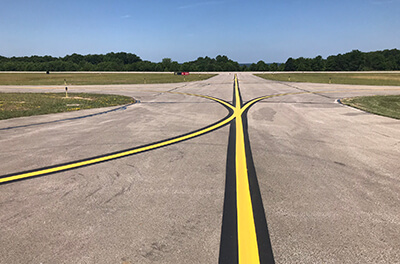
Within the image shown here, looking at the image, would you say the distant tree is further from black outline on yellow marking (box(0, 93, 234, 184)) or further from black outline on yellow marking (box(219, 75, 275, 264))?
black outline on yellow marking (box(219, 75, 275, 264))

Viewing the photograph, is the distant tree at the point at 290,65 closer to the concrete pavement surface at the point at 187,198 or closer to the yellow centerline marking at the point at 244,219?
the concrete pavement surface at the point at 187,198

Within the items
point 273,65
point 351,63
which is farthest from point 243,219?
point 273,65

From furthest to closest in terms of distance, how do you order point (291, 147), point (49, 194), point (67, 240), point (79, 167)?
1. point (291, 147)
2. point (79, 167)
3. point (49, 194)
4. point (67, 240)

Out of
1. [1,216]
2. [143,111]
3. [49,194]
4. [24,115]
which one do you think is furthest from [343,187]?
[24,115]

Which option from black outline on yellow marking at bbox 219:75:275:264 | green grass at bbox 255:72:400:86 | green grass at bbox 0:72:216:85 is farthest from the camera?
green grass at bbox 0:72:216:85

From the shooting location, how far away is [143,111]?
39.0 feet

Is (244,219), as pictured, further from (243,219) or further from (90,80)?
(90,80)

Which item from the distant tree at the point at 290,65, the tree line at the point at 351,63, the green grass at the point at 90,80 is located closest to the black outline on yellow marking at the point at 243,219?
the green grass at the point at 90,80

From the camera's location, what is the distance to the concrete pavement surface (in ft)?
8.93

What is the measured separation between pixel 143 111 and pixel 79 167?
7.10m

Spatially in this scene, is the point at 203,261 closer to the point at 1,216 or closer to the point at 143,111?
the point at 1,216

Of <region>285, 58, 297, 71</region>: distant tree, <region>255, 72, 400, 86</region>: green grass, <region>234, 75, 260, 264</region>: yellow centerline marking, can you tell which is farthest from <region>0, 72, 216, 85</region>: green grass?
<region>285, 58, 297, 71</region>: distant tree

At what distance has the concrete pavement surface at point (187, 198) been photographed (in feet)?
8.93

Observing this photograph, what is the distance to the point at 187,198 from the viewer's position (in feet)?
12.4
